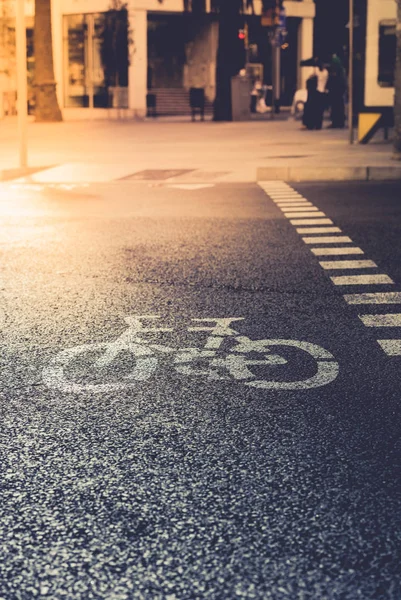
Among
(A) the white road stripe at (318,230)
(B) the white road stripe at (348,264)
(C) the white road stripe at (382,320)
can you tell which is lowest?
(A) the white road stripe at (318,230)

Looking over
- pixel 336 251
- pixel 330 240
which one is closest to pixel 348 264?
pixel 336 251

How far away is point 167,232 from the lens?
35.6 feet

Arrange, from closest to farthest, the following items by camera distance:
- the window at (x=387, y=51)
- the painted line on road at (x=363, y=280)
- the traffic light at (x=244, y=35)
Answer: the painted line on road at (x=363, y=280), the window at (x=387, y=51), the traffic light at (x=244, y=35)

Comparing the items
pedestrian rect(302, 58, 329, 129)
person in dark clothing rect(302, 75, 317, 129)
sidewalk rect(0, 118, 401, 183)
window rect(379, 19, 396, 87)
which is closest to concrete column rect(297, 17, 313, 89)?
pedestrian rect(302, 58, 329, 129)

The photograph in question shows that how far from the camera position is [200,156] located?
22422 mm

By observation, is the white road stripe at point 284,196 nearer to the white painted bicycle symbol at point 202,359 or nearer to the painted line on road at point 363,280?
the painted line on road at point 363,280

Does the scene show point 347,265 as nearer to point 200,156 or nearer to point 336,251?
point 336,251

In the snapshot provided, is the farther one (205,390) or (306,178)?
(306,178)

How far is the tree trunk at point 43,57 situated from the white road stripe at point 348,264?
33.4 m

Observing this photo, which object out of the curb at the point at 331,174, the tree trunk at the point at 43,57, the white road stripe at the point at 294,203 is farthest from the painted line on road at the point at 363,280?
the tree trunk at the point at 43,57

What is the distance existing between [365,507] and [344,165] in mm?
14443

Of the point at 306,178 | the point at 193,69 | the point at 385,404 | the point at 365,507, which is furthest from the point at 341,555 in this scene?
the point at 193,69

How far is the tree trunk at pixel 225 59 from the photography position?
1663 inches

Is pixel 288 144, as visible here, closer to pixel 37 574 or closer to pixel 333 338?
pixel 333 338
